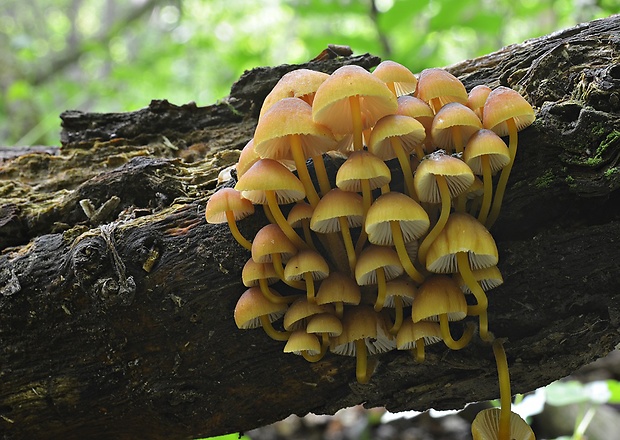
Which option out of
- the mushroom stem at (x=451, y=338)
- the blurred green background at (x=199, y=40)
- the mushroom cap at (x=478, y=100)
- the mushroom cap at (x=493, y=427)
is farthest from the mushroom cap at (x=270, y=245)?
the blurred green background at (x=199, y=40)

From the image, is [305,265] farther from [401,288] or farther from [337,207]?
[401,288]

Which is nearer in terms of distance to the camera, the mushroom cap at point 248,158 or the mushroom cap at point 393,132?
the mushroom cap at point 393,132

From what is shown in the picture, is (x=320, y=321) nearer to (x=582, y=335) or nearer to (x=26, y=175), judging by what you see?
(x=582, y=335)

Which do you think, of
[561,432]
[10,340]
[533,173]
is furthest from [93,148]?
[561,432]

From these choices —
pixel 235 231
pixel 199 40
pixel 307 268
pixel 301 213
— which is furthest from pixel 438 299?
pixel 199 40

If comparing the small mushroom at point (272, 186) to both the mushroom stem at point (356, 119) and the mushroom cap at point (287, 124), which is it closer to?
the mushroom cap at point (287, 124)
